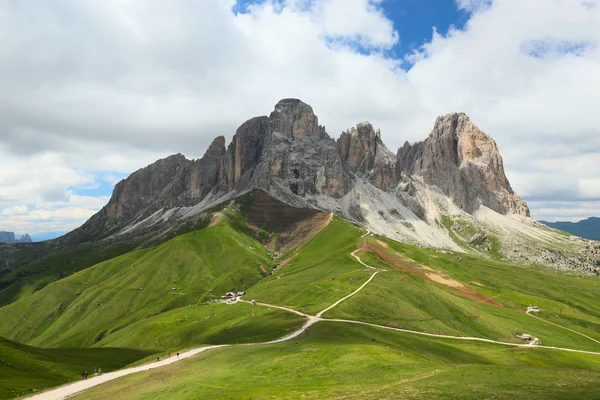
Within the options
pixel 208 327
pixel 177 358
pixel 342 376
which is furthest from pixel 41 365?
pixel 342 376

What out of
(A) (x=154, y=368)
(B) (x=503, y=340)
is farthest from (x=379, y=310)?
(A) (x=154, y=368)

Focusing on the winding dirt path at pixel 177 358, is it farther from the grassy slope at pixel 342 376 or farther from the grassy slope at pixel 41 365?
the grassy slope at pixel 41 365

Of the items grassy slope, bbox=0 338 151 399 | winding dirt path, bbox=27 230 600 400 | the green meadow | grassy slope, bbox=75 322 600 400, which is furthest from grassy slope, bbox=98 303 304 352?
grassy slope, bbox=0 338 151 399

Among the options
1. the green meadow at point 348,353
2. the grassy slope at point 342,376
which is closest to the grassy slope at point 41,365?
the green meadow at point 348,353

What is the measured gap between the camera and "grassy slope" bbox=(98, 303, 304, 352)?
10586 centimetres

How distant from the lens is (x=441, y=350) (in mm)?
95375

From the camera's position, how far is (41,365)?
300 feet

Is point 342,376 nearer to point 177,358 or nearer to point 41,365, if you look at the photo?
point 177,358

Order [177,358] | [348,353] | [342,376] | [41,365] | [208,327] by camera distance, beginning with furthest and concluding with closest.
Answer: [208,327] → [41,365] → [177,358] → [348,353] → [342,376]

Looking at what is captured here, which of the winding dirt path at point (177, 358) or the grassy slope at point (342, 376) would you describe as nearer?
the grassy slope at point (342, 376)

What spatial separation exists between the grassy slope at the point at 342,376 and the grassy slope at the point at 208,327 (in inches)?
723

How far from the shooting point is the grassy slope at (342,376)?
45.0 m

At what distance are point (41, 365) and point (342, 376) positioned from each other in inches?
2923

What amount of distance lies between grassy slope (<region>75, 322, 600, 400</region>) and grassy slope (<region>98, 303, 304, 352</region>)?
60.3 feet
